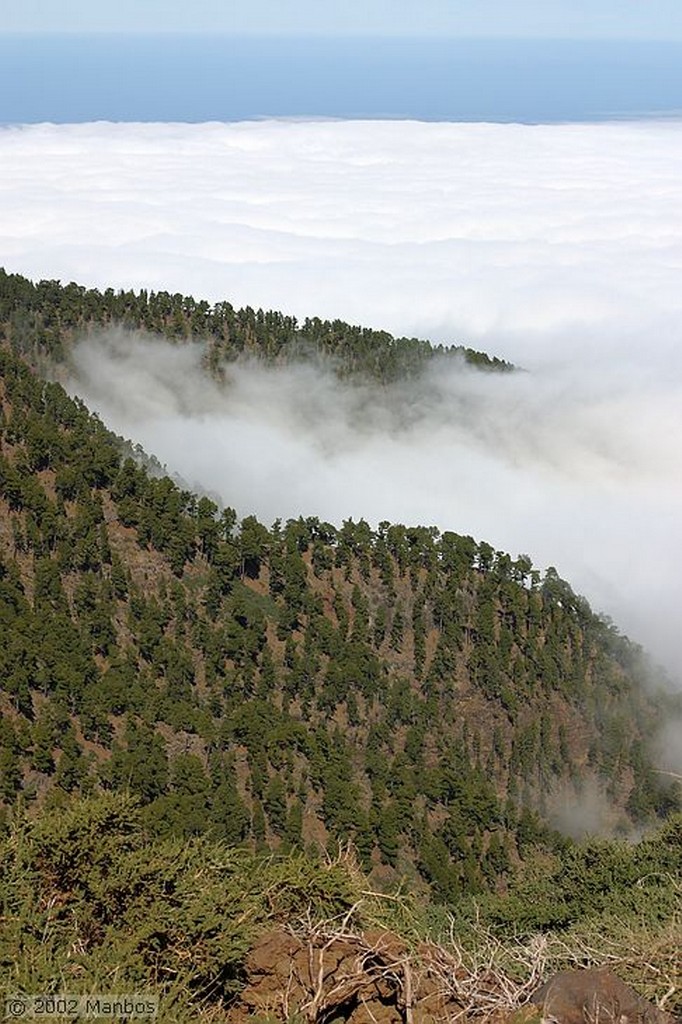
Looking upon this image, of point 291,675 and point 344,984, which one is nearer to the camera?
point 344,984

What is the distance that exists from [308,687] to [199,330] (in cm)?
5772

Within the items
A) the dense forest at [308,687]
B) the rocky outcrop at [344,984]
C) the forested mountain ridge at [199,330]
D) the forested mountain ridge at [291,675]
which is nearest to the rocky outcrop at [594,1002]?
the rocky outcrop at [344,984]

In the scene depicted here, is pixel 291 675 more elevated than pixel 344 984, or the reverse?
pixel 344 984

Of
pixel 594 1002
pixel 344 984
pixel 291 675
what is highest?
pixel 594 1002

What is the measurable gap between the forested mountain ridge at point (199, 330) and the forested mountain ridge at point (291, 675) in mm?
24365

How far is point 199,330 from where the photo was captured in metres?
106

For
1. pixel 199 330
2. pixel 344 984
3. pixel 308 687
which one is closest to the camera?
pixel 344 984

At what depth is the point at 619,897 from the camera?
33.8 metres

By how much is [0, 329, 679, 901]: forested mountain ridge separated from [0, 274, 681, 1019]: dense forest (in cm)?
14

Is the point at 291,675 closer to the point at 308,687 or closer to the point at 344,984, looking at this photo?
the point at 308,687

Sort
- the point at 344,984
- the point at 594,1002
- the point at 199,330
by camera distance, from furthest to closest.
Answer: the point at 199,330 < the point at 344,984 < the point at 594,1002

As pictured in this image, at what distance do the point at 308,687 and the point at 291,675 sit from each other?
3.69 ft

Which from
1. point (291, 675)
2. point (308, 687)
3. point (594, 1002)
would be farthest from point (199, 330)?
point (594, 1002)

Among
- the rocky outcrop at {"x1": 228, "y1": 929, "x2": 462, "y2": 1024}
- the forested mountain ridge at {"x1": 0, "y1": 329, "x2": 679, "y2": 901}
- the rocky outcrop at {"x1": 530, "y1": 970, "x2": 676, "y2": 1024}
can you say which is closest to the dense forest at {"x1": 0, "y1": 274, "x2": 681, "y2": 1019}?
the forested mountain ridge at {"x1": 0, "y1": 329, "x2": 679, "y2": 901}
